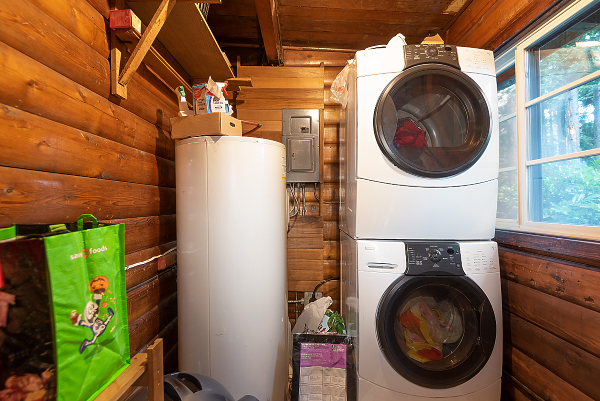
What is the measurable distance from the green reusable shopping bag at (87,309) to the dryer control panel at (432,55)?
146 cm

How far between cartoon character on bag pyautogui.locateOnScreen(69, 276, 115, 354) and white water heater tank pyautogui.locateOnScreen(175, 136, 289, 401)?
62 centimetres

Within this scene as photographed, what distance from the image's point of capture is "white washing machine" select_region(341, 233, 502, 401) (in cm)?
132

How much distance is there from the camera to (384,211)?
56.2 inches

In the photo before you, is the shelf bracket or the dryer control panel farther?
the dryer control panel

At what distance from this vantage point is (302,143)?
212cm

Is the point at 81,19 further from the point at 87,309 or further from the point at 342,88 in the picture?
the point at 342,88

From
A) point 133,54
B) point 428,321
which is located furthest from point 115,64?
point 428,321

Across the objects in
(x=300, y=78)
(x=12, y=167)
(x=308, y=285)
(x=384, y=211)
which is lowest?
(x=308, y=285)

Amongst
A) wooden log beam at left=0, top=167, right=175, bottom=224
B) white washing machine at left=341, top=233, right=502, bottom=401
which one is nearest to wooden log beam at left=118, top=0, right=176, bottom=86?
wooden log beam at left=0, top=167, right=175, bottom=224

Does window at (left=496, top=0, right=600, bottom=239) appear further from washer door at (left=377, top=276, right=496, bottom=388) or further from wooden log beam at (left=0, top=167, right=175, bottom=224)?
wooden log beam at (left=0, top=167, right=175, bottom=224)

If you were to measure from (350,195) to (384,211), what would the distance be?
27cm

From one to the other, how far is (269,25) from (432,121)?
1157 mm

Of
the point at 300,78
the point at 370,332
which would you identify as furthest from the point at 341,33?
the point at 370,332

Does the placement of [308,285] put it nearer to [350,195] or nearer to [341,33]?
[350,195]
